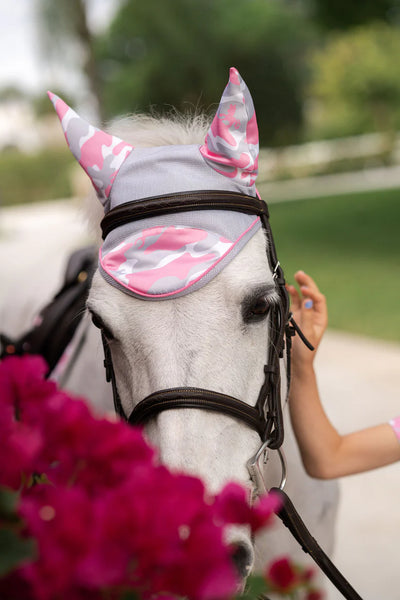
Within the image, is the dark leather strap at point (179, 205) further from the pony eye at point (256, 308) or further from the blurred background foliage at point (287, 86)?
the blurred background foliage at point (287, 86)

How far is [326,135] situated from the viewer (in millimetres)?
41844

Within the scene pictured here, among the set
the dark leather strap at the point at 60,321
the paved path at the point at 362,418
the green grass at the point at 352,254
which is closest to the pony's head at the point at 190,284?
the paved path at the point at 362,418

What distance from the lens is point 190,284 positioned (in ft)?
4.61

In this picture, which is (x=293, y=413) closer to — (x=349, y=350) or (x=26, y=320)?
(x=26, y=320)

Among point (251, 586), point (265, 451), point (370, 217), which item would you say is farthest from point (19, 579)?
point (370, 217)

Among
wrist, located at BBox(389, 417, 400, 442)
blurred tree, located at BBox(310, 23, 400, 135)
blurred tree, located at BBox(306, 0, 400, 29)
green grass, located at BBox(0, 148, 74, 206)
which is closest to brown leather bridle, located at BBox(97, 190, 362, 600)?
wrist, located at BBox(389, 417, 400, 442)

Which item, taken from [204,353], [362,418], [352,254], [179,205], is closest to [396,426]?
[204,353]

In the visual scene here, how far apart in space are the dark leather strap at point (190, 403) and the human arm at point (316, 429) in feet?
1.82

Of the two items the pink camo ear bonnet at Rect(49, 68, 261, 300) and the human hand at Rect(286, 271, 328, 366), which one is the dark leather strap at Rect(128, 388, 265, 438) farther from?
the human hand at Rect(286, 271, 328, 366)

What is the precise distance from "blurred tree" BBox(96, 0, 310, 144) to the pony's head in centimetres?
2344

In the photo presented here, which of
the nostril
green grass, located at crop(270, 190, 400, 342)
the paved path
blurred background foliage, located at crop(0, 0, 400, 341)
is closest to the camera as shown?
the nostril

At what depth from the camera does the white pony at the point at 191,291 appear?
1366mm

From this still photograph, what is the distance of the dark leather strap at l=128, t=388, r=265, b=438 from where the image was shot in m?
1.34

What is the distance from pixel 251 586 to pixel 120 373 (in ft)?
3.17
